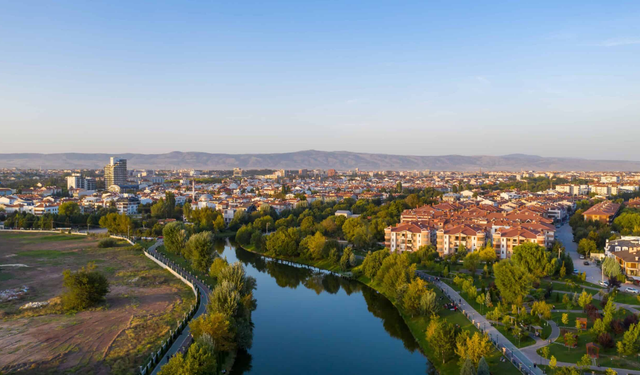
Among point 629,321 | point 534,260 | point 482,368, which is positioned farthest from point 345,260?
point 482,368

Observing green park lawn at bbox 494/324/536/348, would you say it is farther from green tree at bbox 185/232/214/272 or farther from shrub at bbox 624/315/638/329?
green tree at bbox 185/232/214/272

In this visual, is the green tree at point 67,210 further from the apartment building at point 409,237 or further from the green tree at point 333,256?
the apartment building at point 409,237

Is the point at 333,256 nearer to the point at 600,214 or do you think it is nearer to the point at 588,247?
the point at 588,247

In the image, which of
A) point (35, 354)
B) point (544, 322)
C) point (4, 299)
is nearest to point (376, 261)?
point (544, 322)

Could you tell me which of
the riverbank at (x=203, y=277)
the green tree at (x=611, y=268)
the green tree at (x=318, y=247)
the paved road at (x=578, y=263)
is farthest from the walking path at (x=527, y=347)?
the green tree at (x=318, y=247)

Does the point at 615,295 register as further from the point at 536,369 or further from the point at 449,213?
the point at 449,213

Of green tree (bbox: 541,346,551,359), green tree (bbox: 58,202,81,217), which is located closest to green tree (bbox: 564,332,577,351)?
green tree (bbox: 541,346,551,359)
